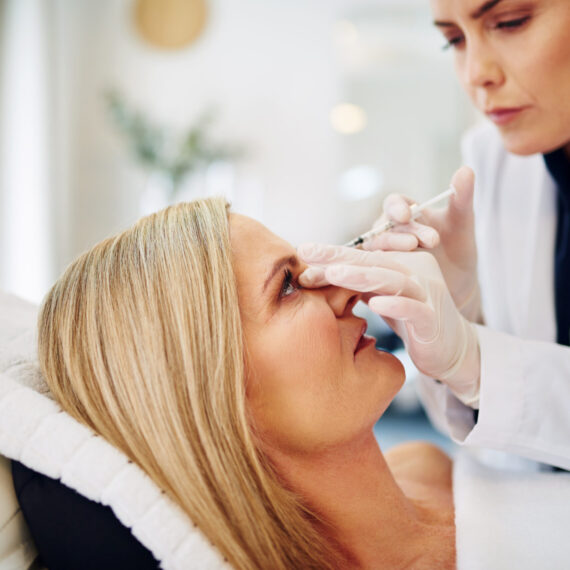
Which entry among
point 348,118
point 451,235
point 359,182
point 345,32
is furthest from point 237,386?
point 345,32

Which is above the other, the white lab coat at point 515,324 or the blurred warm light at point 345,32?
the blurred warm light at point 345,32

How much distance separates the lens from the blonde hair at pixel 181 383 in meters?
0.90

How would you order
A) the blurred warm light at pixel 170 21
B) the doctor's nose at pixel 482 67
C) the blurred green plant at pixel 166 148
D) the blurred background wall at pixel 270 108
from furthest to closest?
the blurred warm light at pixel 170 21 → the blurred background wall at pixel 270 108 → the blurred green plant at pixel 166 148 → the doctor's nose at pixel 482 67

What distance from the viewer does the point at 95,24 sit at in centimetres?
427

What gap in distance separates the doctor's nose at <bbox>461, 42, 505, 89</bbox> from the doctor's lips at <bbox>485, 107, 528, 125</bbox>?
6 cm

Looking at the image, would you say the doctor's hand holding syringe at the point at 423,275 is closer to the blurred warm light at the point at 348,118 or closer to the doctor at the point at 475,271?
the doctor at the point at 475,271

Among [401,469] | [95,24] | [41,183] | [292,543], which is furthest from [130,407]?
[95,24]

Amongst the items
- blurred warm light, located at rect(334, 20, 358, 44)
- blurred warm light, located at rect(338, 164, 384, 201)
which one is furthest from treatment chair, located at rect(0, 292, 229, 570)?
blurred warm light, located at rect(334, 20, 358, 44)

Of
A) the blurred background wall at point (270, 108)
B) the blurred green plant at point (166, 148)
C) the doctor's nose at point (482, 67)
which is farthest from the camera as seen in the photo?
the blurred background wall at point (270, 108)

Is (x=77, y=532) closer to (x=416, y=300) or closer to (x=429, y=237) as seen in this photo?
(x=416, y=300)

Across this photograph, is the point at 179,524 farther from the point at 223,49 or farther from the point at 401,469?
the point at 223,49

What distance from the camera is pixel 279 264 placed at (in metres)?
1.06

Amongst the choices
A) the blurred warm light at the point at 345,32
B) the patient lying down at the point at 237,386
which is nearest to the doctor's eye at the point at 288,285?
the patient lying down at the point at 237,386

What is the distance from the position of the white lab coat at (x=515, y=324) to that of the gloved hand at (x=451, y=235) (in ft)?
0.39
